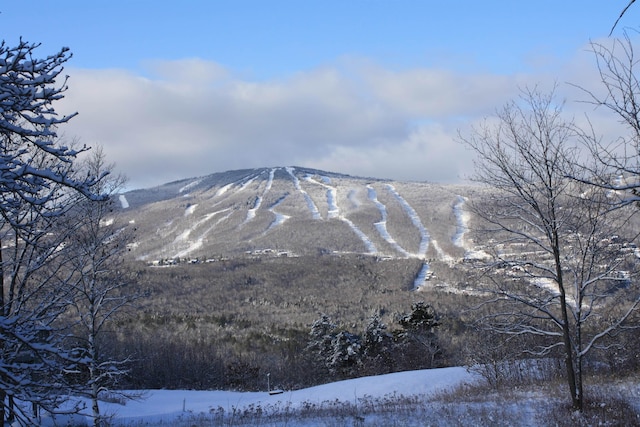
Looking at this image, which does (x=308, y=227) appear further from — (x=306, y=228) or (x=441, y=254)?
(x=441, y=254)

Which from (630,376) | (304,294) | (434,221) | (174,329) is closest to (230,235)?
(304,294)

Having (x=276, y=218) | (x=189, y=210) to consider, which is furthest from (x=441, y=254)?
(x=189, y=210)

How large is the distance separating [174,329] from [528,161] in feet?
231

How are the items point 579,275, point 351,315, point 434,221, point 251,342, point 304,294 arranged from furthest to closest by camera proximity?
1. point 434,221
2. point 304,294
3. point 351,315
4. point 251,342
5. point 579,275

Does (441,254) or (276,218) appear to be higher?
(276,218)

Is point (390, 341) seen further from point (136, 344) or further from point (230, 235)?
point (230, 235)

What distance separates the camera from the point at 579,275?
10.6m

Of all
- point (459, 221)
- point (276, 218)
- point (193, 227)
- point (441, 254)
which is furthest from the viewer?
point (193, 227)

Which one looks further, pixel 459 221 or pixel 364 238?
pixel 459 221

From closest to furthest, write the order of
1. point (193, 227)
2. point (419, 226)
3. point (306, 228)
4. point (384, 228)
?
point (306, 228) → point (384, 228) → point (419, 226) → point (193, 227)

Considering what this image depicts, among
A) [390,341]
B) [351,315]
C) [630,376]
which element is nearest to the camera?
[630,376]

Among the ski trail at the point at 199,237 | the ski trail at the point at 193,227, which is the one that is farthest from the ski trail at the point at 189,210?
the ski trail at the point at 199,237

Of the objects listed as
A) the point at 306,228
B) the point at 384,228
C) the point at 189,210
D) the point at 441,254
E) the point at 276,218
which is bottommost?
the point at 441,254

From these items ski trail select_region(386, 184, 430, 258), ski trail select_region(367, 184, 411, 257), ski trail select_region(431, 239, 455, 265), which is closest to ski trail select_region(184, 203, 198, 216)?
ski trail select_region(367, 184, 411, 257)
